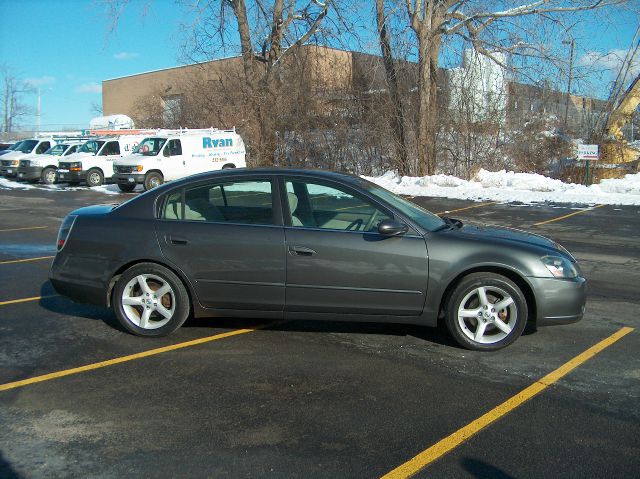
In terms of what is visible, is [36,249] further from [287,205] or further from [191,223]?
[287,205]

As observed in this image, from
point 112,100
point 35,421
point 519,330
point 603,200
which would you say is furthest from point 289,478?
point 112,100

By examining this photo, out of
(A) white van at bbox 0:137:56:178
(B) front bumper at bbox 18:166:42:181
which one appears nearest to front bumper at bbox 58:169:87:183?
(B) front bumper at bbox 18:166:42:181

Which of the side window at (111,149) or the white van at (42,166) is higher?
the side window at (111,149)

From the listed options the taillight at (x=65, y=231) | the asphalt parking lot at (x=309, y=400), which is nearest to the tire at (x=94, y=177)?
the asphalt parking lot at (x=309, y=400)

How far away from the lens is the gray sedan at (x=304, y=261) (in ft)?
16.4

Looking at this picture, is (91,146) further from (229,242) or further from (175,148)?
(229,242)

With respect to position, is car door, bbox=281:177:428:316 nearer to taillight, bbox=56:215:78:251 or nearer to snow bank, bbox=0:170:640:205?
taillight, bbox=56:215:78:251

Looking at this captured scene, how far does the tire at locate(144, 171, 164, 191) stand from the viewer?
21.9 meters

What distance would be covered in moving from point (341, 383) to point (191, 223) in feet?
6.57

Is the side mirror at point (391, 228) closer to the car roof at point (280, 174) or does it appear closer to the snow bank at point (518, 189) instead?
the car roof at point (280, 174)

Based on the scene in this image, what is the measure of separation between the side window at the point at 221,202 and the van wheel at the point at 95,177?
2171cm

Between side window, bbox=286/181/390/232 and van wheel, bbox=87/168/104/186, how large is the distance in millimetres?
22289

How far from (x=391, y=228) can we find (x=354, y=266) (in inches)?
17.3

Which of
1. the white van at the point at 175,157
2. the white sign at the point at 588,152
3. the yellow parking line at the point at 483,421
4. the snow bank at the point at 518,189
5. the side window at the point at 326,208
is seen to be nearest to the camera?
the yellow parking line at the point at 483,421
